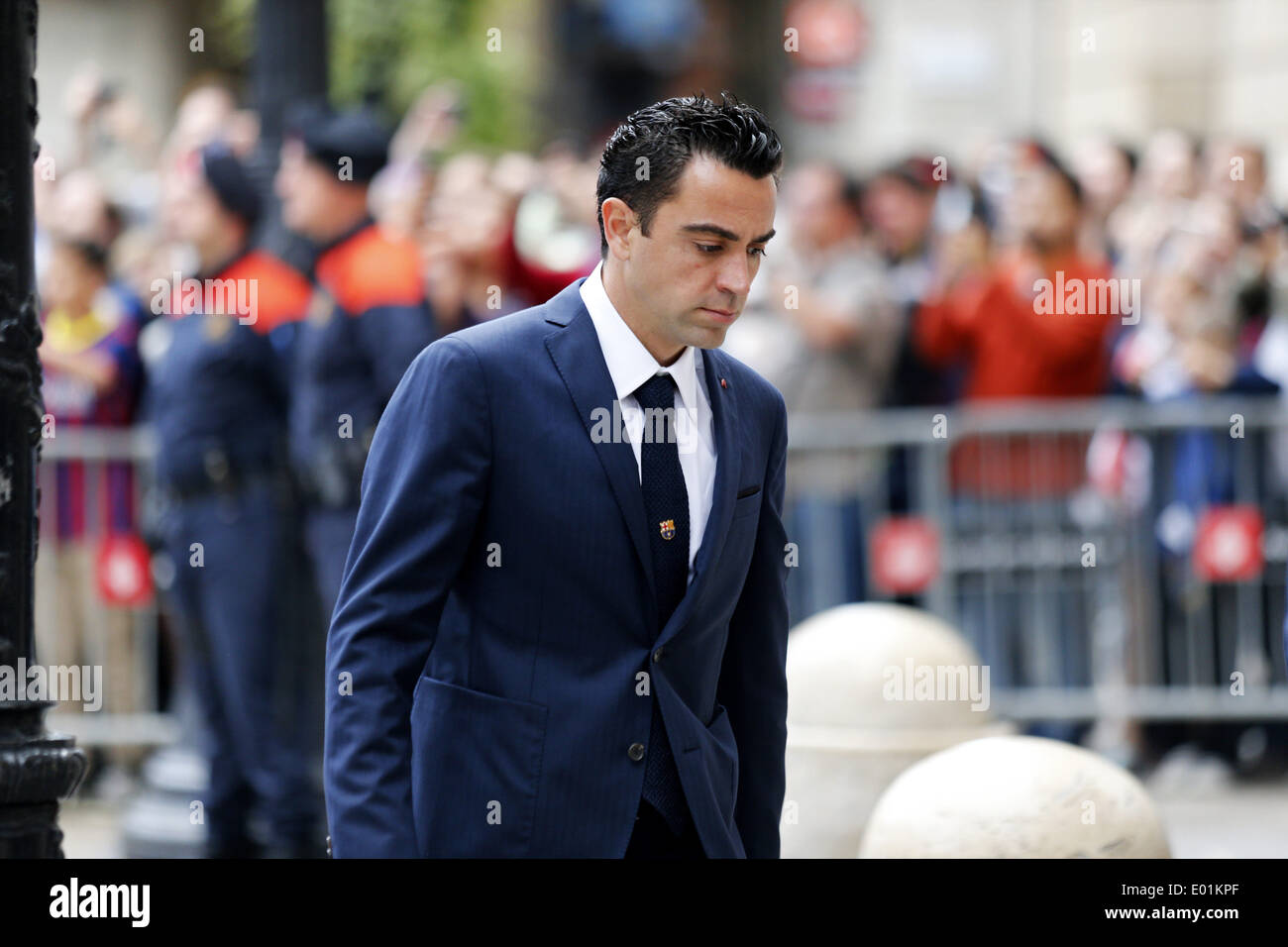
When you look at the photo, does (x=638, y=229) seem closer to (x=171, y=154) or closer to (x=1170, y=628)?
(x=1170, y=628)

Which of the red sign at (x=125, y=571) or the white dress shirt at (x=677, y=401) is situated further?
the red sign at (x=125, y=571)

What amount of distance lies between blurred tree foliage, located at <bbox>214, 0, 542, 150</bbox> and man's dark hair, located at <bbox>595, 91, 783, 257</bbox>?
24498 mm

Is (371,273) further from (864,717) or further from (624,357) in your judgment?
Result: (624,357)

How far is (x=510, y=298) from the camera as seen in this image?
33.8 ft

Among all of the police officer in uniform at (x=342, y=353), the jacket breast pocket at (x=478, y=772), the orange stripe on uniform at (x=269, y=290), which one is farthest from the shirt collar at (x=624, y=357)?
the orange stripe on uniform at (x=269, y=290)

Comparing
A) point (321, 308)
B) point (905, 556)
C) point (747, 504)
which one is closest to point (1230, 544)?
point (905, 556)

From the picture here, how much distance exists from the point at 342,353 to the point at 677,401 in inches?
192

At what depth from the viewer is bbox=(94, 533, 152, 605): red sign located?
34.0ft

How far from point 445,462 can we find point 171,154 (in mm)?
7599

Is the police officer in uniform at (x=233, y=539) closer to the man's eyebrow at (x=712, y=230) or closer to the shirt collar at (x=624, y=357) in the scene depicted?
the shirt collar at (x=624, y=357)

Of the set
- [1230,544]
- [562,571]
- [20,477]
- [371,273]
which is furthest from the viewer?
[1230,544]

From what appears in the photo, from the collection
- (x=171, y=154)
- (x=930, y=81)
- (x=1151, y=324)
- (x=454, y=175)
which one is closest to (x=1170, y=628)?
(x=1151, y=324)

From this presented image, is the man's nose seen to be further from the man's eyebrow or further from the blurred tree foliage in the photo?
the blurred tree foliage

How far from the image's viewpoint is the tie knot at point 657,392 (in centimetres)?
376
